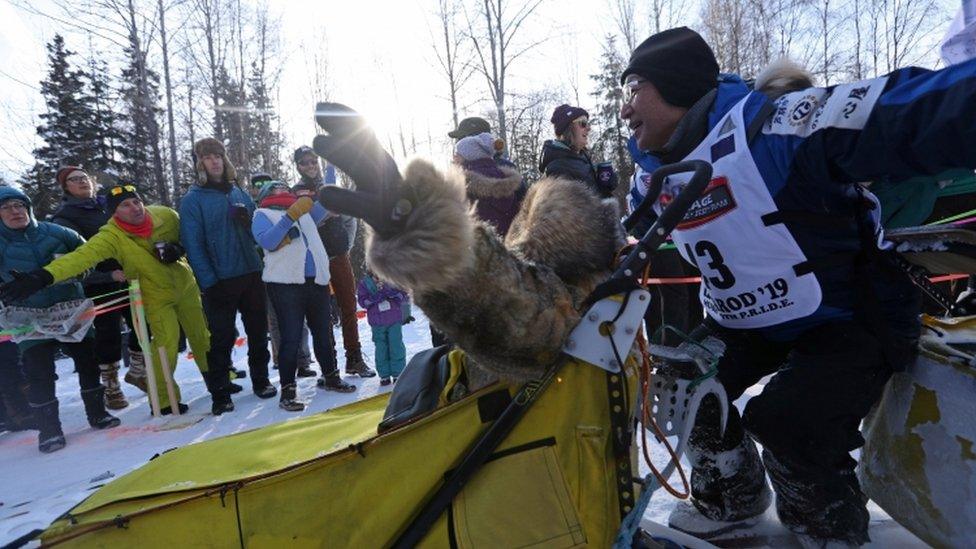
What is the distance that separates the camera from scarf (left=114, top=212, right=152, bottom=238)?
425cm

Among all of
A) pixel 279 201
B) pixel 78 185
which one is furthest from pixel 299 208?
pixel 78 185

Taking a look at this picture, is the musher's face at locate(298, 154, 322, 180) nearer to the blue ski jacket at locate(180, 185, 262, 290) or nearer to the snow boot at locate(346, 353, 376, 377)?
the blue ski jacket at locate(180, 185, 262, 290)

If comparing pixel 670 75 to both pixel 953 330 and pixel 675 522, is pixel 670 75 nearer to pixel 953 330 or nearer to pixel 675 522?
pixel 953 330

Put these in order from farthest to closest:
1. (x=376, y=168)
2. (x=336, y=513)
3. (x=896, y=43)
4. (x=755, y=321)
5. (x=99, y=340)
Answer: (x=896, y=43) < (x=99, y=340) < (x=755, y=321) < (x=336, y=513) < (x=376, y=168)

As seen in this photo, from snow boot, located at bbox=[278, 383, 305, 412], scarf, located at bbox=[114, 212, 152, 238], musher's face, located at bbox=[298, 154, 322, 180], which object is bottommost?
snow boot, located at bbox=[278, 383, 305, 412]

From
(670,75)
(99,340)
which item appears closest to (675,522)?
(670,75)

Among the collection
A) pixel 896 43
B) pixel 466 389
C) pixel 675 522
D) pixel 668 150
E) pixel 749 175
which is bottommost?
pixel 675 522

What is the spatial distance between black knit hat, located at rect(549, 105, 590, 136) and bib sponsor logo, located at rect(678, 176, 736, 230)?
2473 mm

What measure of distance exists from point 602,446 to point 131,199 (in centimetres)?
429

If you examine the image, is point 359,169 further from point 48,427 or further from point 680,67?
point 48,427

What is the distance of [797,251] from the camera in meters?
1.57

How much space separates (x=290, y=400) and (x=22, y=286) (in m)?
1.84

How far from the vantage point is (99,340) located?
4719 mm

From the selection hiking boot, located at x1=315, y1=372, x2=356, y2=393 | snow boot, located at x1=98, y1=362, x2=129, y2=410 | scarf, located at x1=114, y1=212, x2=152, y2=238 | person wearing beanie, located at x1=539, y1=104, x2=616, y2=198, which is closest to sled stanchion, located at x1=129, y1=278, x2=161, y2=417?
scarf, located at x1=114, y1=212, x2=152, y2=238
